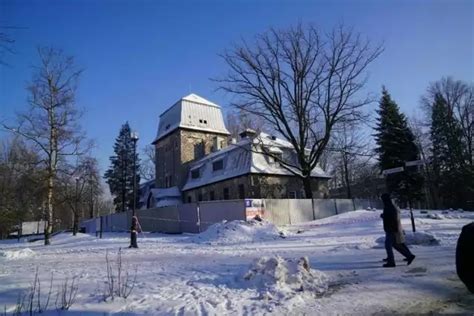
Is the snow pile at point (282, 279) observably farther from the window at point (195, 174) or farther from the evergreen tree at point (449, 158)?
the evergreen tree at point (449, 158)

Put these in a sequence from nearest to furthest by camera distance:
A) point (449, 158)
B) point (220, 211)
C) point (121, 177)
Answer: point (220, 211) < point (449, 158) < point (121, 177)

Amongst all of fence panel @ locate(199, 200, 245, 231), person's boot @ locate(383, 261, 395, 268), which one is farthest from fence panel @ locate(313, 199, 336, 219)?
person's boot @ locate(383, 261, 395, 268)

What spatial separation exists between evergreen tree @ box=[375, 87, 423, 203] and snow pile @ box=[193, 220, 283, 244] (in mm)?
24354

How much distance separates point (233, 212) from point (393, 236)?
62.1 feet

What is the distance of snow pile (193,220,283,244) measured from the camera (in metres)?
19.9

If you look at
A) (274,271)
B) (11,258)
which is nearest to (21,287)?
(274,271)

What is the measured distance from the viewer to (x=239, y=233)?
20594mm

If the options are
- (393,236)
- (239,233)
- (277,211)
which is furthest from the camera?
(277,211)

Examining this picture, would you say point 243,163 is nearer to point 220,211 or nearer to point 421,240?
point 220,211

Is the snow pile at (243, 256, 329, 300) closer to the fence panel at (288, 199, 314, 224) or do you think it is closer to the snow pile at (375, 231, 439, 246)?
the snow pile at (375, 231, 439, 246)

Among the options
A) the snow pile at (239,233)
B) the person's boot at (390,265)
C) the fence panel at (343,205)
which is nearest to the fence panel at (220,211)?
the snow pile at (239,233)

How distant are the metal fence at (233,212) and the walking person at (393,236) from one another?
1812cm

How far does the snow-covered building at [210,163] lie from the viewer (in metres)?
39.0

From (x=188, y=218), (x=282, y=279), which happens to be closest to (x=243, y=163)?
(x=188, y=218)
